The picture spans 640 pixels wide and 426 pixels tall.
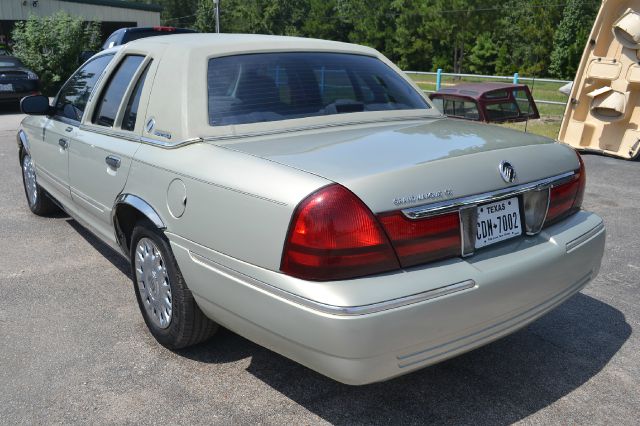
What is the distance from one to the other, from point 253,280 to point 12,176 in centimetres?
688

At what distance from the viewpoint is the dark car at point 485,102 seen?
421 inches

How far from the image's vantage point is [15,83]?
15.6 m

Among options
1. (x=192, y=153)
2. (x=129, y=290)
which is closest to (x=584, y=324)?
(x=192, y=153)

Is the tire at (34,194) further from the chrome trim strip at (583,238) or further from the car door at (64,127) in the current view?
the chrome trim strip at (583,238)

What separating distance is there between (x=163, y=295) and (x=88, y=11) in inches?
1270

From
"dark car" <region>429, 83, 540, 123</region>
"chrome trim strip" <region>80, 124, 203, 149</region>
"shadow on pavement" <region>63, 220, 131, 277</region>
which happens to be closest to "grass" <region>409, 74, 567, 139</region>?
"dark car" <region>429, 83, 540, 123</region>

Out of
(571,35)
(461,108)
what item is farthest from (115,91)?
(571,35)

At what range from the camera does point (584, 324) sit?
12.6 ft

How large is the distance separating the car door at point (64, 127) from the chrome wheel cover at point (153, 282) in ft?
4.29

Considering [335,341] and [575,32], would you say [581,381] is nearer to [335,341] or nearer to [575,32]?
[335,341]

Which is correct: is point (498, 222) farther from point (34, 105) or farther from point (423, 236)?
point (34, 105)

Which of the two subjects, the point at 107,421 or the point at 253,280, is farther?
the point at 107,421

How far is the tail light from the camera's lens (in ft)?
10.3

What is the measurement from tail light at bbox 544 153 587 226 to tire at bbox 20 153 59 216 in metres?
4.52
